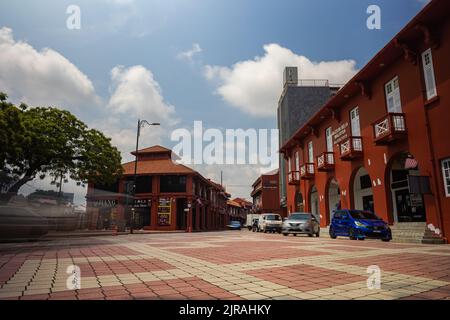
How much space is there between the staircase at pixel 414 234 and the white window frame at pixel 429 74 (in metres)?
5.68

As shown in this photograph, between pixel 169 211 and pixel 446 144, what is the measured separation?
3058 cm

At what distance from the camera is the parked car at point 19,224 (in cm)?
1428

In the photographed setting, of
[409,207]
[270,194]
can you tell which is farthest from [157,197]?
[409,207]

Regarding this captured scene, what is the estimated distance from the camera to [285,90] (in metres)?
41.7

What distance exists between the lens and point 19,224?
588 inches

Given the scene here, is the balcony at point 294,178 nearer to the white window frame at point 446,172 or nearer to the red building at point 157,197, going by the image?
the red building at point 157,197

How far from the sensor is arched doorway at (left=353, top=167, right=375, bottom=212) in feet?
68.6

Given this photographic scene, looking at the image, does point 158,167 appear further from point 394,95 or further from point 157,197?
point 394,95

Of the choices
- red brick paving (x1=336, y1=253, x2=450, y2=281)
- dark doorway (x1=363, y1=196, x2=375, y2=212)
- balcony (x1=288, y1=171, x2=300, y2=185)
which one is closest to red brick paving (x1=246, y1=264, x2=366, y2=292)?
red brick paving (x1=336, y1=253, x2=450, y2=281)

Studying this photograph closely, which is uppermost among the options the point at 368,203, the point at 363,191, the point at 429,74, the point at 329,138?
the point at 429,74

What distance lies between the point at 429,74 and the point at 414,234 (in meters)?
7.06
